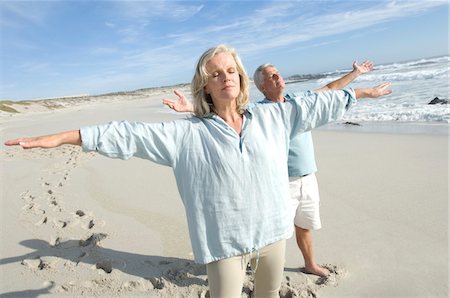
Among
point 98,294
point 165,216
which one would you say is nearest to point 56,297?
point 98,294

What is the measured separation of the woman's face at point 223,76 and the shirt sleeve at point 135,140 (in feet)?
0.90

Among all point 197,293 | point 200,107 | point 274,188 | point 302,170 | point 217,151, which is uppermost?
point 200,107

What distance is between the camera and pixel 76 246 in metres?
4.46

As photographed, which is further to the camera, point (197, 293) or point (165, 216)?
point (165, 216)

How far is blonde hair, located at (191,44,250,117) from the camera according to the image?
1.96 m

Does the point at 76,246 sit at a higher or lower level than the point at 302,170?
lower

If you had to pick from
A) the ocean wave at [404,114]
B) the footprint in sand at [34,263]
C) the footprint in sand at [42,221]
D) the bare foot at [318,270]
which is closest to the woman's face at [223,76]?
the bare foot at [318,270]

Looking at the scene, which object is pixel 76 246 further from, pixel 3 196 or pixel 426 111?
pixel 426 111

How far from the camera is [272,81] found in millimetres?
3223

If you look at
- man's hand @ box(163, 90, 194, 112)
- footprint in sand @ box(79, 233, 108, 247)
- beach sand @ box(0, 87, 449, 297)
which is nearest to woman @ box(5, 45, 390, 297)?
man's hand @ box(163, 90, 194, 112)

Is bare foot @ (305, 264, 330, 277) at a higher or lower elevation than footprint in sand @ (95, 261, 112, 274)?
lower

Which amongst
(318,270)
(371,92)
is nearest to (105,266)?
(318,270)

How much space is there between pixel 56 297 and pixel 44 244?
132cm

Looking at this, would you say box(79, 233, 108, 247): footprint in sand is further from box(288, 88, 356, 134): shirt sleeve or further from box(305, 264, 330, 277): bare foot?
box(288, 88, 356, 134): shirt sleeve
